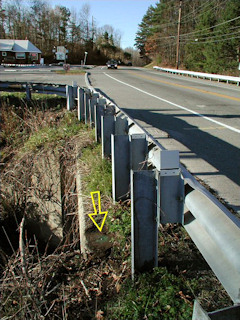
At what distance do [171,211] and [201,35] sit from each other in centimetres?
5859

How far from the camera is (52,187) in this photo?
19.7ft

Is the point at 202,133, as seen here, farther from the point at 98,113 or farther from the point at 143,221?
the point at 143,221

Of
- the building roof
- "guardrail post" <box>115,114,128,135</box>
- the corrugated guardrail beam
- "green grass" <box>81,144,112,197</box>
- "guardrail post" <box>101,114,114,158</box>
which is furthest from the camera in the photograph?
→ the building roof

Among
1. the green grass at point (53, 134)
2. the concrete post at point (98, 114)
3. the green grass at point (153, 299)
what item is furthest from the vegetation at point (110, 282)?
the green grass at point (53, 134)

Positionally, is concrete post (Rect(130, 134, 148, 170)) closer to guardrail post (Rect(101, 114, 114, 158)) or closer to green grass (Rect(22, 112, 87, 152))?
guardrail post (Rect(101, 114, 114, 158))

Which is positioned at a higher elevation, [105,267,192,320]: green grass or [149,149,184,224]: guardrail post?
[149,149,184,224]: guardrail post

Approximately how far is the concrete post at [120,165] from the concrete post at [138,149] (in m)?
0.12

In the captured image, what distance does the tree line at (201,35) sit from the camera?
139ft

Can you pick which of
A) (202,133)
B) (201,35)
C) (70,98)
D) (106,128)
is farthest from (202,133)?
(201,35)

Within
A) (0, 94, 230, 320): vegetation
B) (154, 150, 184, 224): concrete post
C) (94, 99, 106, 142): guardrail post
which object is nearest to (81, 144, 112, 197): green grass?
(0, 94, 230, 320): vegetation

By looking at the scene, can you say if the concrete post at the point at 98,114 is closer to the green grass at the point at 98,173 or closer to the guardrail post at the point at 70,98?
the green grass at the point at 98,173

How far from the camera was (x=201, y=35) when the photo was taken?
5534cm

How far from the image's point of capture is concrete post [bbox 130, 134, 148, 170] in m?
3.53

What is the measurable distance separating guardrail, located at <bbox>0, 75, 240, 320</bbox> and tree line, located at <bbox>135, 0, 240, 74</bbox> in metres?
38.6
